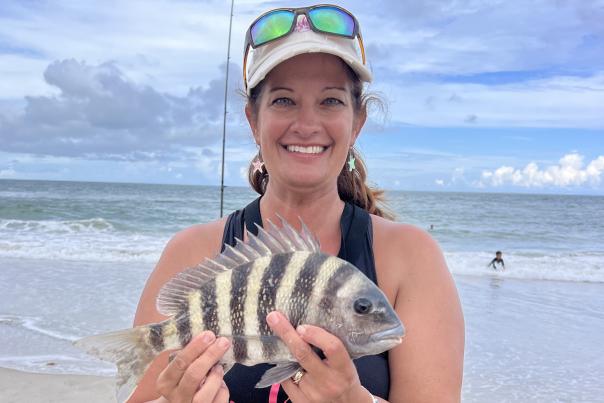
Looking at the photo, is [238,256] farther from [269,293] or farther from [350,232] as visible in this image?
[350,232]

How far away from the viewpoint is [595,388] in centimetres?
564

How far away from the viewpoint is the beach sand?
4812 millimetres

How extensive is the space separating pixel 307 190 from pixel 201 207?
31803mm

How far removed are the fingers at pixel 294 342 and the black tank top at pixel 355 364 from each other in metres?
0.49

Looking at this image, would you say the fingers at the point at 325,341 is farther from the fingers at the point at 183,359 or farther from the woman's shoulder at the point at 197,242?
the woman's shoulder at the point at 197,242

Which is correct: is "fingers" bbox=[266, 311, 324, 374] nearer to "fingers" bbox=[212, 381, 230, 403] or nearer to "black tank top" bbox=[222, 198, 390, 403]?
"fingers" bbox=[212, 381, 230, 403]

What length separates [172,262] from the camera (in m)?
2.33

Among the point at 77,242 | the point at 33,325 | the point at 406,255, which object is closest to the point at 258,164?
the point at 406,255

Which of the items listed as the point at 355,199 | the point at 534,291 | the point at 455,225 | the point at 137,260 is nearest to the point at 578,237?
the point at 455,225

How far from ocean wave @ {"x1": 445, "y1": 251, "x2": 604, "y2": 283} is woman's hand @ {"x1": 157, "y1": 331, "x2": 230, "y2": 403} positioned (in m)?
12.3

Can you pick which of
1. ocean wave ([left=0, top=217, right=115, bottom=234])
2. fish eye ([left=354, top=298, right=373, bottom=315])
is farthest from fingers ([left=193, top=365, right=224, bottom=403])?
ocean wave ([left=0, top=217, right=115, bottom=234])

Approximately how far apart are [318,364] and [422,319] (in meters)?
0.59

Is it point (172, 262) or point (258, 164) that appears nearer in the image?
point (172, 262)

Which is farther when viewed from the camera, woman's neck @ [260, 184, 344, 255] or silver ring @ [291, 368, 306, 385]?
woman's neck @ [260, 184, 344, 255]
